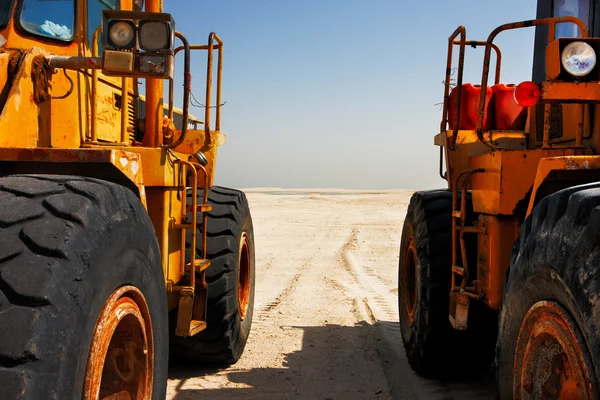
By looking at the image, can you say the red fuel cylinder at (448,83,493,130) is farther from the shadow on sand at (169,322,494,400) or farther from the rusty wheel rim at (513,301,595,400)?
the rusty wheel rim at (513,301,595,400)

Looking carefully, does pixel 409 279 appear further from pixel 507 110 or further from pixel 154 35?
pixel 154 35

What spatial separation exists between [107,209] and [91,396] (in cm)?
68

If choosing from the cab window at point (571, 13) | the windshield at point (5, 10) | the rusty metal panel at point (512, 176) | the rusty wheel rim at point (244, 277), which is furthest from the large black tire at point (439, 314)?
the windshield at point (5, 10)

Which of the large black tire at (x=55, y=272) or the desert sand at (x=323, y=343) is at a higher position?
the large black tire at (x=55, y=272)

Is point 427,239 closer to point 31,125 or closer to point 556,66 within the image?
point 556,66

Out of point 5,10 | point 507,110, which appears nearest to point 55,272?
point 5,10

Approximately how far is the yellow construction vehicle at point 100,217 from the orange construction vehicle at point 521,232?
1546 mm

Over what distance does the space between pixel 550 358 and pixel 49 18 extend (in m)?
3.12

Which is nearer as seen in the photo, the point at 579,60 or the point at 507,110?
the point at 579,60

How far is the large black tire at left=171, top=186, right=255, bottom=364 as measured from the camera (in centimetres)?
493

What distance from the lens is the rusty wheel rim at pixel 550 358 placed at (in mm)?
2180

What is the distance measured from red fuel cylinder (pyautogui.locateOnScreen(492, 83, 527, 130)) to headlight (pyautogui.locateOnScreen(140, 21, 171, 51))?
10.7 feet

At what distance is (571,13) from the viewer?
404 centimetres

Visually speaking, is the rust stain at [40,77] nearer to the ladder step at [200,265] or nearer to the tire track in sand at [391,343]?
the ladder step at [200,265]
